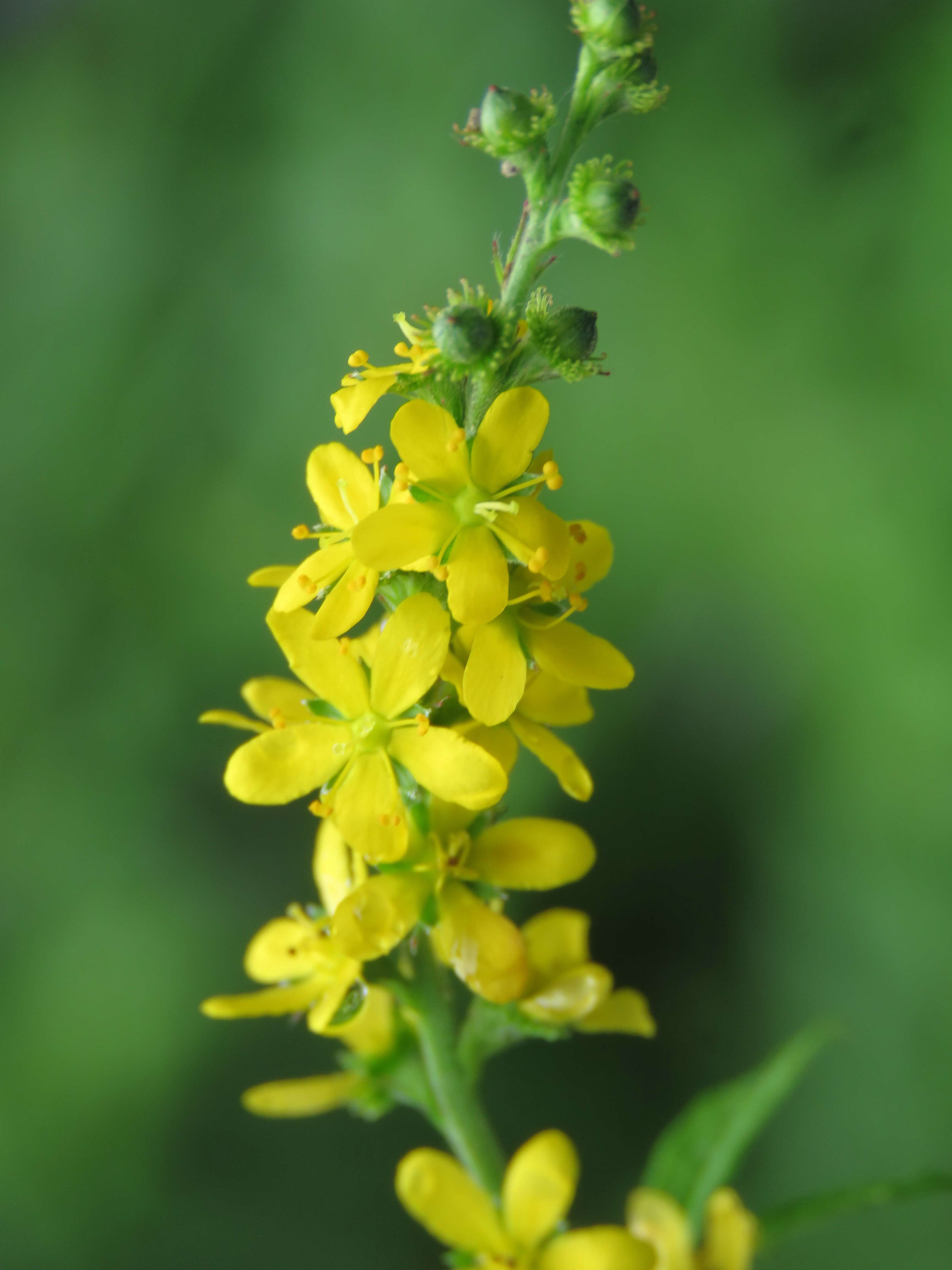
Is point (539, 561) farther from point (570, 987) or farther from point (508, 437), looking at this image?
point (570, 987)

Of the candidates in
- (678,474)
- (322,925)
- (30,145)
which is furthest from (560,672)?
(30,145)

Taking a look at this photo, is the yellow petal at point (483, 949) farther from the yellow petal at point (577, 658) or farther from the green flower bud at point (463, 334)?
the green flower bud at point (463, 334)

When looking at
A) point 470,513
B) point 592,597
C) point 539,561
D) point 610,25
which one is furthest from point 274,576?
point 592,597

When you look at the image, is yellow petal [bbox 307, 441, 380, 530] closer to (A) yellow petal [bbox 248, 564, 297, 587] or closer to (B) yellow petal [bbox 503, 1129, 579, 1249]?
(A) yellow petal [bbox 248, 564, 297, 587]

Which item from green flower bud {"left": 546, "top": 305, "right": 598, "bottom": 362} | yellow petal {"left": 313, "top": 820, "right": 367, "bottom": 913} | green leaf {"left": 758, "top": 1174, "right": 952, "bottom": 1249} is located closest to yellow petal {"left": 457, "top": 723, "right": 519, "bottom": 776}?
yellow petal {"left": 313, "top": 820, "right": 367, "bottom": 913}

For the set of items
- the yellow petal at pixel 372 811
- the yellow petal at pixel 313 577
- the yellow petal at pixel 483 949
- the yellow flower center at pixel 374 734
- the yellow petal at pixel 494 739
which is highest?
the yellow petal at pixel 313 577

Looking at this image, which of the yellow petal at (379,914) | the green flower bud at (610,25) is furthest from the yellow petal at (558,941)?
the green flower bud at (610,25)

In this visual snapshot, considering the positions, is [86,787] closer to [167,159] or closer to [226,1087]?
[226,1087]
